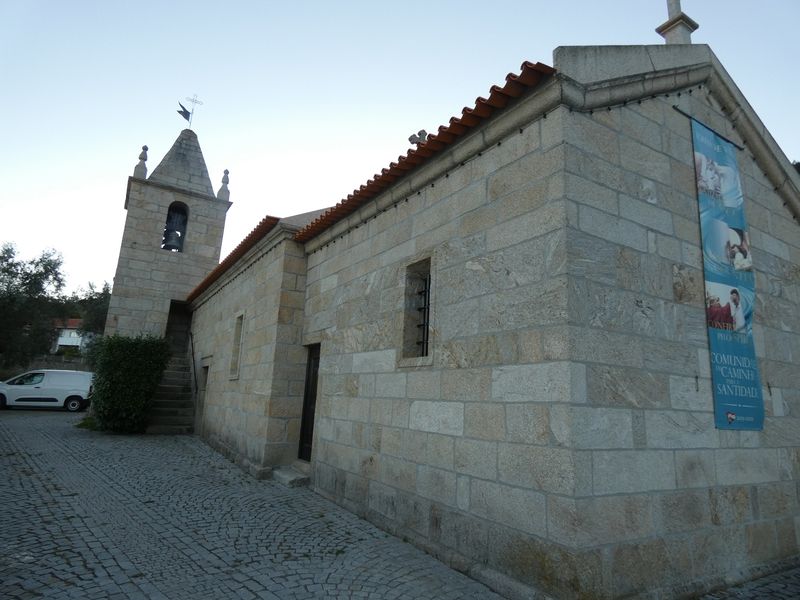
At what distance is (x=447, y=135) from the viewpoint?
179 inches

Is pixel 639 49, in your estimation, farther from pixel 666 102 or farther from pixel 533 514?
pixel 533 514

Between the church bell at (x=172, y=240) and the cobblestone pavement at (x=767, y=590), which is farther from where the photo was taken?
the church bell at (x=172, y=240)

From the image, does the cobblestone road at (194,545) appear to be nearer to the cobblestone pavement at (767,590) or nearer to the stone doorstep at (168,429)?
the cobblestone pavement at (767,590)

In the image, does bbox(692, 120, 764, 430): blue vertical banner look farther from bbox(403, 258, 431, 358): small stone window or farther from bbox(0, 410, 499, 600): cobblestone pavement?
bbox(0, 410, 499, 600): cobblestone pavement

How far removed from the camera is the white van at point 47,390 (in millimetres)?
15258

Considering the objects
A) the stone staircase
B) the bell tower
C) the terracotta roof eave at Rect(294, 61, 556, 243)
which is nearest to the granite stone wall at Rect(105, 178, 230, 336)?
the bell tower

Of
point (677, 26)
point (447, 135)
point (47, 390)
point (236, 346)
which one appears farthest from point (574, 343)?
point (47, 390)

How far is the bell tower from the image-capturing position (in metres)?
13.9

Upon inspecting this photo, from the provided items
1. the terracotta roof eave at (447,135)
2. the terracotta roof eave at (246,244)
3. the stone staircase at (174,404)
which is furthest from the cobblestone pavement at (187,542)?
the stone staircase at (174,404)

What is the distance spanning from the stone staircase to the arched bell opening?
377 centimetres

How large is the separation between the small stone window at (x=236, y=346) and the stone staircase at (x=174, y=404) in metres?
3.31

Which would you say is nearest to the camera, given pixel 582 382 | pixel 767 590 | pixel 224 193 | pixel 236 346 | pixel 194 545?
pixel 582 382

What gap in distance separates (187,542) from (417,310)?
297cm

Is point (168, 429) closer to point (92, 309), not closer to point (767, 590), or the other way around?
point (767, 590)
